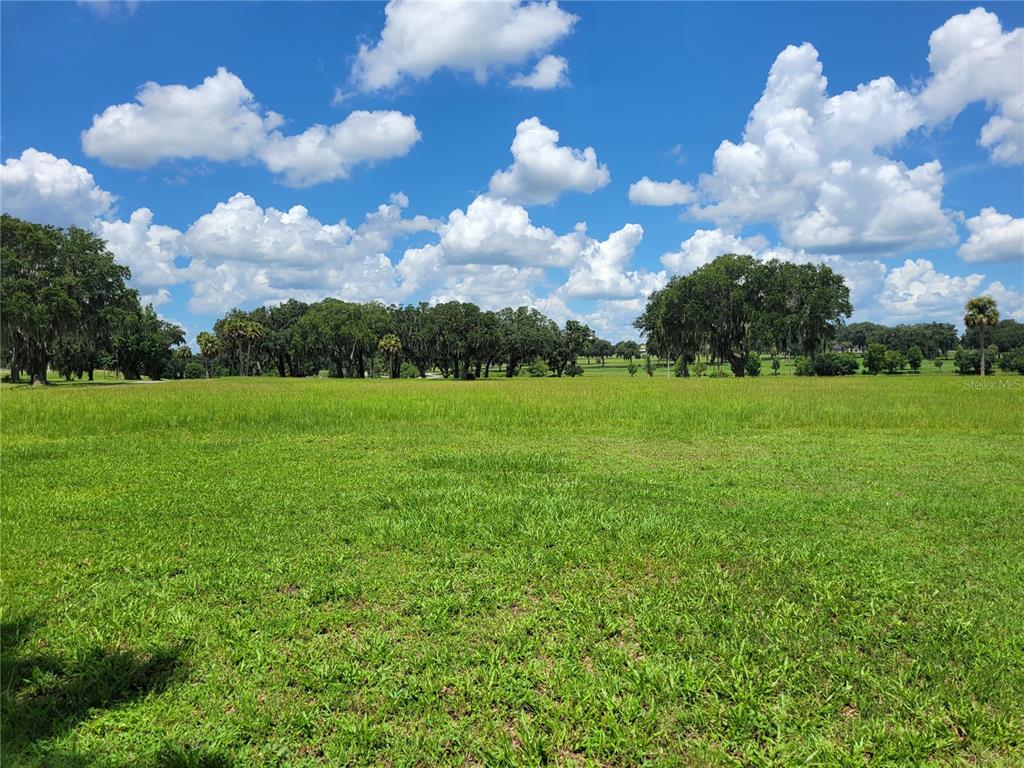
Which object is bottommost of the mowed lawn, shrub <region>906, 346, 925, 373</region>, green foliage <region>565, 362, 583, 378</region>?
the mowed lawn

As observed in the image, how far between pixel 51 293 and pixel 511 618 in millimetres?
46088

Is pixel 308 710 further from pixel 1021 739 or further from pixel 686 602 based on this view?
pixel 1021 739

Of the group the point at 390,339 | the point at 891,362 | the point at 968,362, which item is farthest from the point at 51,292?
the point at 968,362

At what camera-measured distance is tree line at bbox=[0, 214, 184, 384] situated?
36312 millimetres

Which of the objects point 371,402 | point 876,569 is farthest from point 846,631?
point 371,402

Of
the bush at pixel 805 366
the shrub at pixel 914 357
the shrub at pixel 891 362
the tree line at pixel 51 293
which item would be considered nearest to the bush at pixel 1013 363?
the shrub at pixel 891 362

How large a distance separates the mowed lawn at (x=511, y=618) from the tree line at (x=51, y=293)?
36.7 meters

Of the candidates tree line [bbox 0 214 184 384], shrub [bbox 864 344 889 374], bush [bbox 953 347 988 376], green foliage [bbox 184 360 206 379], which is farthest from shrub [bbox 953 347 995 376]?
green foliage [bbox 184 360 206 379]

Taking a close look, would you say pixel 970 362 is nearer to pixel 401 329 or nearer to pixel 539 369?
pixel 539 369

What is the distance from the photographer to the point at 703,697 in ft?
10.8

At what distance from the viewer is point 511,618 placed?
4219mm

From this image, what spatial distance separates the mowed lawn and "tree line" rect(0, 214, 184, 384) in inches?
Result: 1444

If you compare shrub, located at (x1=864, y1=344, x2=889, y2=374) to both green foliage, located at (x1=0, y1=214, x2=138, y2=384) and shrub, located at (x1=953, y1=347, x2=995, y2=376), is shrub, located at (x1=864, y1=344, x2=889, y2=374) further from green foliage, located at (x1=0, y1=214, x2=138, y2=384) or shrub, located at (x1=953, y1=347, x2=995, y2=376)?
green foliage, located at (x1=0, y1=214, x2=138, y2=384)

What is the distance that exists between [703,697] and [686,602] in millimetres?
1203
